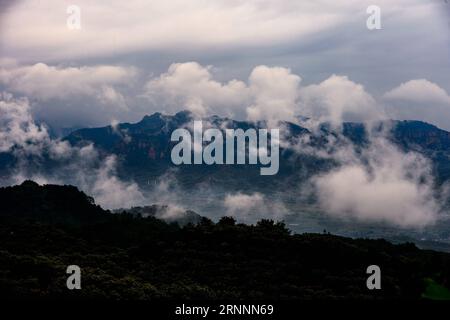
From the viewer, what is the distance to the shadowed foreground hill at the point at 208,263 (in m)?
33.1

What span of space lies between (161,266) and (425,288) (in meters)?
42.4

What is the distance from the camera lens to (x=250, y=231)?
183ft

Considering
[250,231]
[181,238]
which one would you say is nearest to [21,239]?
[181,238]

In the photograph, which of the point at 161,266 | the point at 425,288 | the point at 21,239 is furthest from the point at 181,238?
the point at 425,288

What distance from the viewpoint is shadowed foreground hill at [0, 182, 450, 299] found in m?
33.1

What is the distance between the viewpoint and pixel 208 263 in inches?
1774

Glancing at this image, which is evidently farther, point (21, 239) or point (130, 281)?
point (21, 239)
